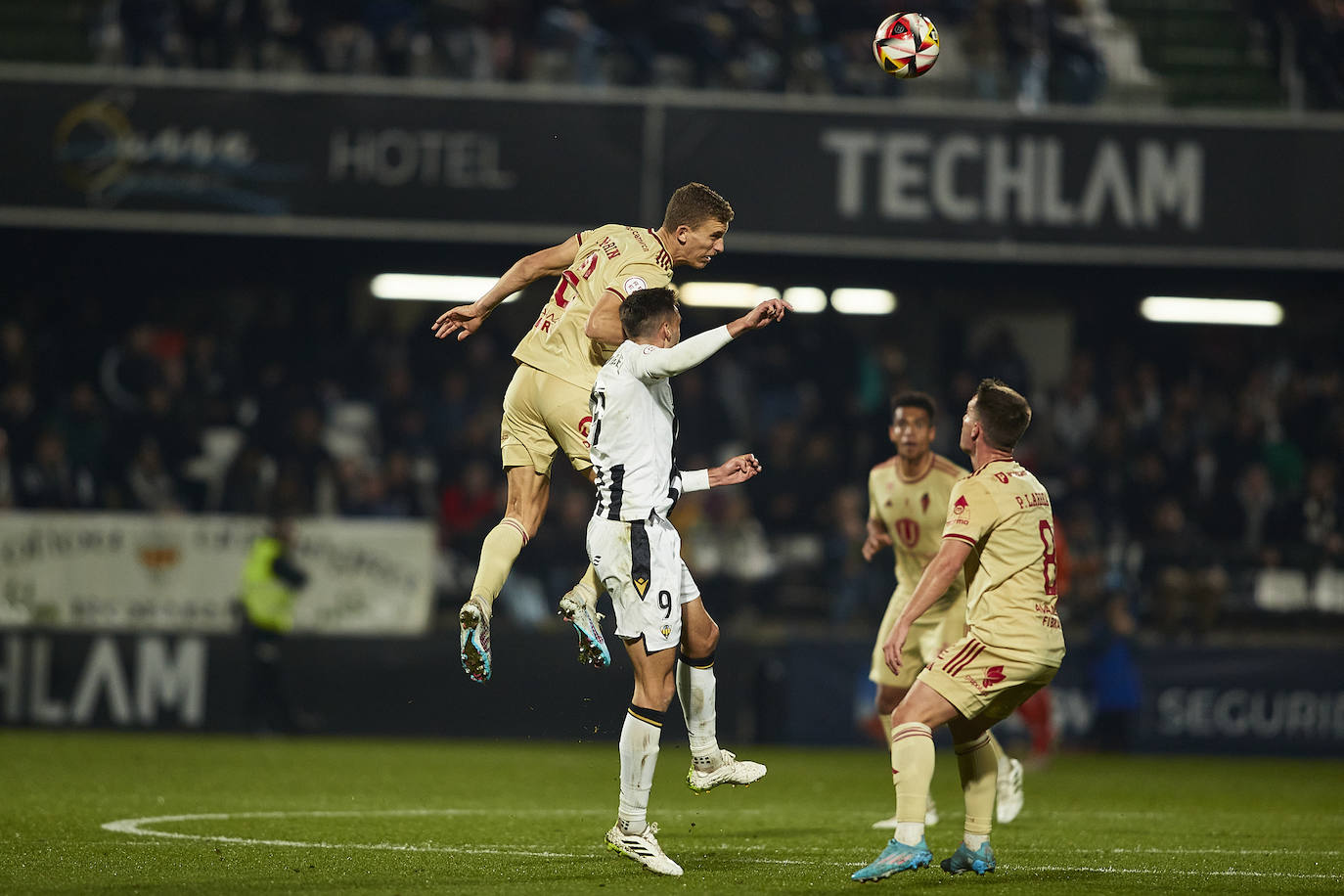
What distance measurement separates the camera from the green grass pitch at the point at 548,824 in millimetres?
7262

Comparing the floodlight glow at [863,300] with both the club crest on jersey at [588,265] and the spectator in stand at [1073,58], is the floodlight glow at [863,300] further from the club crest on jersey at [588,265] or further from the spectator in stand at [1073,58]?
the club crest on jersey at [588,265]

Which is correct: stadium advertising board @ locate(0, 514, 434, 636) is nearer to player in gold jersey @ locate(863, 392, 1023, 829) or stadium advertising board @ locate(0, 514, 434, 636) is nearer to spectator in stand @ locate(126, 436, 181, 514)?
spectator in stand @ locate(126, 436, 181, 514)

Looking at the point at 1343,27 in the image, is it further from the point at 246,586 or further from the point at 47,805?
the point at 47,805

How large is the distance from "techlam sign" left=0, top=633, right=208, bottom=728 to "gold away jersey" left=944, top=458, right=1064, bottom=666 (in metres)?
11.4

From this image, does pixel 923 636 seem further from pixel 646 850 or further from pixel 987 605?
pixel 646 850

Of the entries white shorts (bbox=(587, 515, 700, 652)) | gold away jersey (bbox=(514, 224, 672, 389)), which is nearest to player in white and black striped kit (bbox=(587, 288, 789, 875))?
white shorts (bbox=(587, 515, 700, 652))

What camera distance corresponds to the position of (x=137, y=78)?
17.7 meters

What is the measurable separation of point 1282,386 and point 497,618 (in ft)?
31.1

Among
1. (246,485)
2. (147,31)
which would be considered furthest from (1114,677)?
(147,31)

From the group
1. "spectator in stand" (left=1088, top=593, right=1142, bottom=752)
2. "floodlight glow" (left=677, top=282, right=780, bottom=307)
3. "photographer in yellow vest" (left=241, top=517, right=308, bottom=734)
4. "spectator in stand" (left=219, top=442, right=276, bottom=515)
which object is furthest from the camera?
"floodlight glow" (left=677, top=282, right=780, bottom=307)

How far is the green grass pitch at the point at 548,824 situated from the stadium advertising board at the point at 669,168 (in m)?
5.30

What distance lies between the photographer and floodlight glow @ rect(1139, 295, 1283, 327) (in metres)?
21.8

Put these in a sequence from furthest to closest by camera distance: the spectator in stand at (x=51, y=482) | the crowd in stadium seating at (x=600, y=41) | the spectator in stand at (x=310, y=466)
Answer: the spectator in stand at (x=310, y=466) → the crowd in stadium seating at (x=600, y=41) → the spectator in stand at (x=51, y=482)

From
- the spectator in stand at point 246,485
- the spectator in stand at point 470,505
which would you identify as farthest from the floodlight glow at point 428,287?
the spectator in stand at point 246,485
